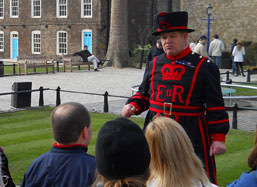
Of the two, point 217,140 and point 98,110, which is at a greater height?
point 217,140

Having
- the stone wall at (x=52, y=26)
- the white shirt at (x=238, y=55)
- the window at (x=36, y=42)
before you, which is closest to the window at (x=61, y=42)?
the stone wall at (x=52, y=26)

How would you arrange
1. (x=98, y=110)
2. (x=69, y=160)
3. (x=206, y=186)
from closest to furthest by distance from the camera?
1. (x=206, y=186)
2. (x=69, y=160)
3. (x=98, y=110)

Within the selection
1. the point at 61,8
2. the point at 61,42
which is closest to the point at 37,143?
the point at 61,42

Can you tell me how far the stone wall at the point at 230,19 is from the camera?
129 ft

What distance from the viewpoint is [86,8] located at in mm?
38656

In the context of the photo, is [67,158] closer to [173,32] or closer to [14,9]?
[173,32]

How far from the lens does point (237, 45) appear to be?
27359 mm

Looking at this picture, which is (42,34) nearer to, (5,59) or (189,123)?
(5,59)

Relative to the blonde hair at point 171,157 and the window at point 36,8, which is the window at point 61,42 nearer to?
the window at point 36,8

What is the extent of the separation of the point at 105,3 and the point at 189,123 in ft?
110

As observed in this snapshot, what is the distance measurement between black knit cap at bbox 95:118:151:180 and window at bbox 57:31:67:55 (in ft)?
122

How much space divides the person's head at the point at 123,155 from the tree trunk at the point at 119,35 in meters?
28.6

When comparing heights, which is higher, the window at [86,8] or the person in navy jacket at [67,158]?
the window at [86,8]

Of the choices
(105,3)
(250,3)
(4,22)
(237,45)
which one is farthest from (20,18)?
(237,45)
